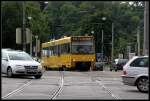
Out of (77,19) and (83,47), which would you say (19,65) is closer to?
(83,47)

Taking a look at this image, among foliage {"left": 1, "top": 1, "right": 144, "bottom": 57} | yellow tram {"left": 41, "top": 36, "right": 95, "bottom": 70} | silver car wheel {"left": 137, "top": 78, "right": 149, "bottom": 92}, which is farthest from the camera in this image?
yellow tram {"left": 41, "top": 36, "right": 95, "bottom": 70}

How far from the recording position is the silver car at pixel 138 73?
2226 cm

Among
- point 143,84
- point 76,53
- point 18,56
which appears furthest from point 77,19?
point 143,84

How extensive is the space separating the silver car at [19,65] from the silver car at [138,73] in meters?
10.8

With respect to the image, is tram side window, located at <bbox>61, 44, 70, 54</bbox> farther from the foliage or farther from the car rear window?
the car rear window

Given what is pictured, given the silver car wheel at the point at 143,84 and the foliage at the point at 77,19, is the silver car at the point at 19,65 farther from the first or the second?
the silver car wheel at the point at 143,84

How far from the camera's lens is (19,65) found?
3247cm

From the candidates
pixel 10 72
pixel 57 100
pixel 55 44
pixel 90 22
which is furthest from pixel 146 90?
pixel 90 22

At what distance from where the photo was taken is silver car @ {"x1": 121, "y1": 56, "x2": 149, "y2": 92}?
22.3 metres

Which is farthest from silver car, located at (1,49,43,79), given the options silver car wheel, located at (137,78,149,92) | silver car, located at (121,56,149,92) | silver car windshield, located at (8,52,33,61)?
silver car wheel, located at (137,78,149,92)

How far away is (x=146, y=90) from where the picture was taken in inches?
866

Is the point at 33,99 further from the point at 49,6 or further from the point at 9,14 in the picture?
the point at 9,14

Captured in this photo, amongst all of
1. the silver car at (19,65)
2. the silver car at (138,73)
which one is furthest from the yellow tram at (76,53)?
the silver car at (138,73)

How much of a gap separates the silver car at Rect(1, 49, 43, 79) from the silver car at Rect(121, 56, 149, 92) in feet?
35.3
